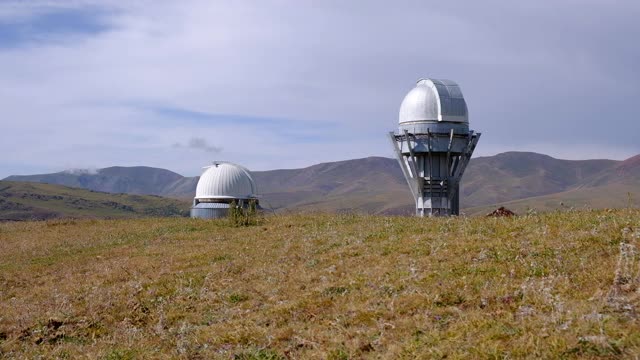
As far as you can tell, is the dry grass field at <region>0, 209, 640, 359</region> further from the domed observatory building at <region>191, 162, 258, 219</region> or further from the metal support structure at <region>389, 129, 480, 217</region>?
the domed observatory building at <region>191, 162, 258, 219</region>

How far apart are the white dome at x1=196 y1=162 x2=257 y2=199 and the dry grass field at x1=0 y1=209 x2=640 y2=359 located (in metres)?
34.1

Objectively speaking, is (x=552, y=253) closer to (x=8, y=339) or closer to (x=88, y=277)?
(x=8, y=339)

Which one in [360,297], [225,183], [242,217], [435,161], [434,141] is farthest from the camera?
[225,183]

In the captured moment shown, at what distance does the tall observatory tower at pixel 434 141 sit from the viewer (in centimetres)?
4425

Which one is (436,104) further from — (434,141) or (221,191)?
(221,191)

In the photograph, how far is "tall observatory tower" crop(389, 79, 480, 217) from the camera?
44.2 meters

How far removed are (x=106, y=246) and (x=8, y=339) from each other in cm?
1485

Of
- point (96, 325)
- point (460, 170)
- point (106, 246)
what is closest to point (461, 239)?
point (96, 325)

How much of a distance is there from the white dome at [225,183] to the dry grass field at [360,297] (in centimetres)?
3409

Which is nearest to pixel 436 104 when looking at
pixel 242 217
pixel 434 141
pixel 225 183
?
pixel 434 141

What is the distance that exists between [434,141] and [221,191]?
21442 millimetres

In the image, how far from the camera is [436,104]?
1748 inches

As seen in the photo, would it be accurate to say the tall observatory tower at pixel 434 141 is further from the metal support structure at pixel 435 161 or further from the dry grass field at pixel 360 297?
the dry grass field at pixel 360 297

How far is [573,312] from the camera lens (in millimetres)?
7562
